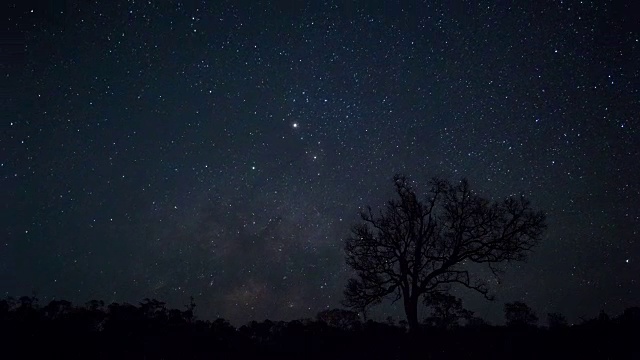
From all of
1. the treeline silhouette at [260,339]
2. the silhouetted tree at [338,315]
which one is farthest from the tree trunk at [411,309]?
the silhouetted tree at [338,315]

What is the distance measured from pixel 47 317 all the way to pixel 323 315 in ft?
96.1

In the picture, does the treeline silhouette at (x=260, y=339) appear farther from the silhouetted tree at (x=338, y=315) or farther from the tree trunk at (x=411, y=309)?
the silhouetted tree at (x=338, y=315)

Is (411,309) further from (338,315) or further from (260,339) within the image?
(338,315)

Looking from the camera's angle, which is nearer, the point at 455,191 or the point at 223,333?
the point at 223,333

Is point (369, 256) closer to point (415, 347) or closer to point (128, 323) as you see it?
point (415, 347)

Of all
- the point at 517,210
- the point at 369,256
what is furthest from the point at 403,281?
the point at 517,210

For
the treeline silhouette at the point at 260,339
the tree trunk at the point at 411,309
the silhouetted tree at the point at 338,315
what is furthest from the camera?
the silhouetted tree at the point at 338,315

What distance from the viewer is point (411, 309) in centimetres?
1642

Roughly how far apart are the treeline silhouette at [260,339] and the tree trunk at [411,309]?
0.40 meters

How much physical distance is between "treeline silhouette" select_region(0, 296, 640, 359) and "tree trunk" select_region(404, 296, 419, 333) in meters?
0.40

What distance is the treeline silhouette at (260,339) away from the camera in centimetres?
1137

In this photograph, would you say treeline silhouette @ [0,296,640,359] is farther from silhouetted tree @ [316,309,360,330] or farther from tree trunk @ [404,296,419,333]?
Answer: silhouetted tree @ [316,309,360,330]

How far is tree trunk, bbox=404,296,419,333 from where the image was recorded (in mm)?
16016

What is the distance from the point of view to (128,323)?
618 inches
